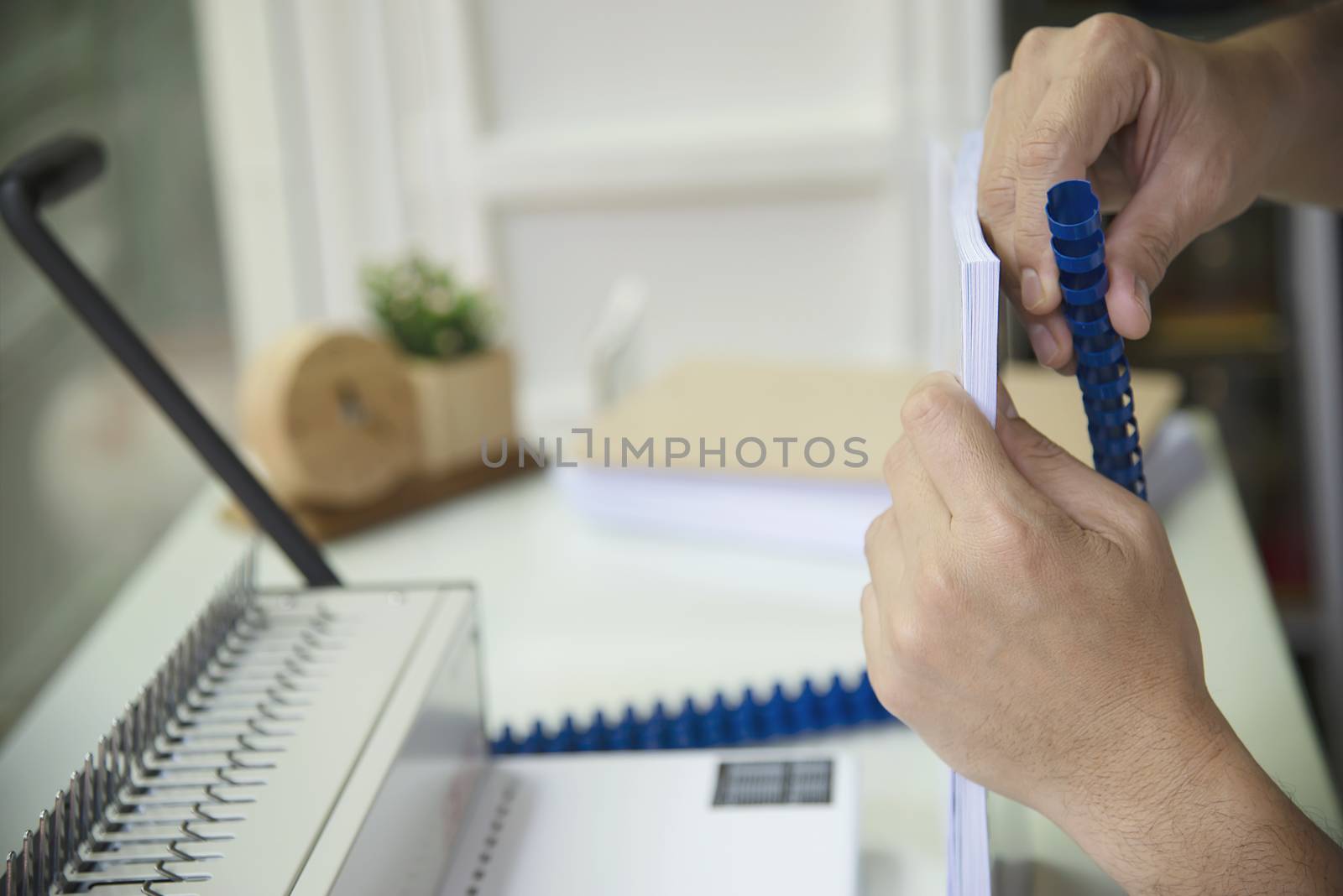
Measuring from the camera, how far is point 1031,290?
1.52 ft

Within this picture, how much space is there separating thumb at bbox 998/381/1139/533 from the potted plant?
787 millimetres

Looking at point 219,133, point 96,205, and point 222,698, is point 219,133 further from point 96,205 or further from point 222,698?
point 222,698

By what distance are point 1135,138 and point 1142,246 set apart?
0.07 m

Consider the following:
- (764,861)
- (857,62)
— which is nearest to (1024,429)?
(764,861)

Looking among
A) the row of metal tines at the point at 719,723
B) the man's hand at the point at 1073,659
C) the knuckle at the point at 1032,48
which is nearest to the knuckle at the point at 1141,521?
the man's hand at the point at 1073,659

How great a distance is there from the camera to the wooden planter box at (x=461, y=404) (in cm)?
117

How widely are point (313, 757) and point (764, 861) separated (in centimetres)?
20

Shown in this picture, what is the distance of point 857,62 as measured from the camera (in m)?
1.66

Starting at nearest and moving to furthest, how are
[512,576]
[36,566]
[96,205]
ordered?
[512,576]
[36,566]
[96,205]

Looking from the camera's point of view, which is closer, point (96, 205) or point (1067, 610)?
point (1067, 610)

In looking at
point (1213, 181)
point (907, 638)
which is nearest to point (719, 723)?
point (907, 638)

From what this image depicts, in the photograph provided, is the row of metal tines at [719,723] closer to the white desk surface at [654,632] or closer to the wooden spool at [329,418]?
the white desk surface at [654,632]

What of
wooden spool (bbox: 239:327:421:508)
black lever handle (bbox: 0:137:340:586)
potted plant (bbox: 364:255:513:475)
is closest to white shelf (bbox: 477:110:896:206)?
potted plant (bbox: 364:255:513:475)

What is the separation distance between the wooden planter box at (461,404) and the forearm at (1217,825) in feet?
2.73
